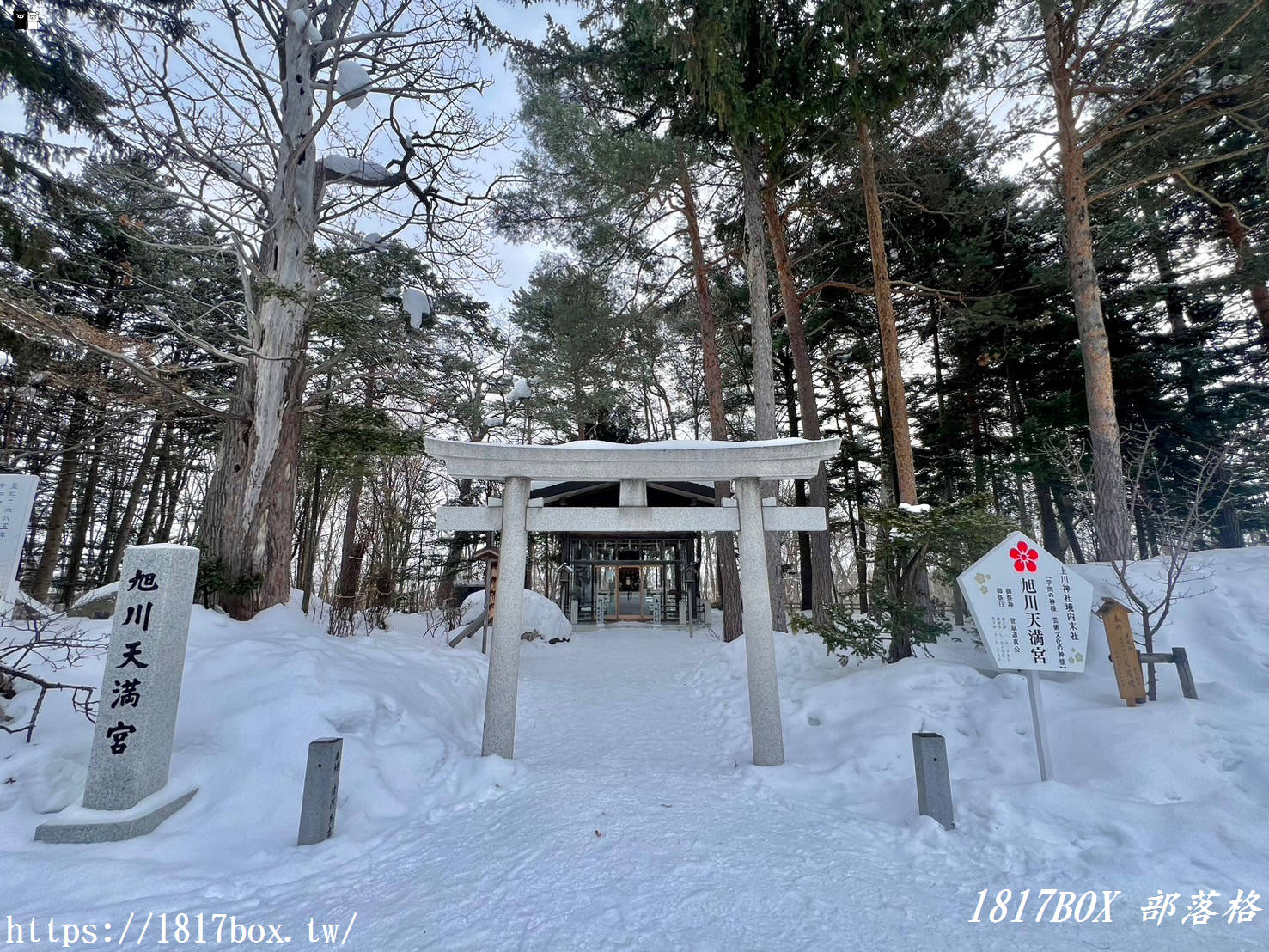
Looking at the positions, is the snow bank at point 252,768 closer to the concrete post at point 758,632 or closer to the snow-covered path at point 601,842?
the snow-covered path at point 601,842

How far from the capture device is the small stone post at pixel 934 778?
325 cm

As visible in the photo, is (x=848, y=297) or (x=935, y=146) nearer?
(x=935, y=146)

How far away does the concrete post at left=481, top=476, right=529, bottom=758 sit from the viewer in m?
4.46

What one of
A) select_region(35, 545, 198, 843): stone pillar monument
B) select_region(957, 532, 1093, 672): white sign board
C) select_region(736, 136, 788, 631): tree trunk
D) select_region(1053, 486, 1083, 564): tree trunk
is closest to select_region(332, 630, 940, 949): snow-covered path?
select_region(35, 545, 198, 843): stone pillar monument

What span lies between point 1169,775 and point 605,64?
10.2m

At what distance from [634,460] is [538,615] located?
7315mm

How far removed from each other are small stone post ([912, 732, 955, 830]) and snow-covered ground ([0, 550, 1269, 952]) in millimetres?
118

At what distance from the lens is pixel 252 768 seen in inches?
140

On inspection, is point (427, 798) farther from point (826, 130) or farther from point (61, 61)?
point (61, 61)

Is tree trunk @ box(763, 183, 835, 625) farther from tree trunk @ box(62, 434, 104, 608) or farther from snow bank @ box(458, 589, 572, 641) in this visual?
tree trunk @ box(62, 434, 104, 608)

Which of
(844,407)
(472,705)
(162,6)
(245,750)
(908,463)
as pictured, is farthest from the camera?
(844,407)

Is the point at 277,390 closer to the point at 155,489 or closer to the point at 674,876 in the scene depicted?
the point at 674,876

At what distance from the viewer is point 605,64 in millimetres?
8008

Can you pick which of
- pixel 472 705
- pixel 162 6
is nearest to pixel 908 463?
pixel 472 705
